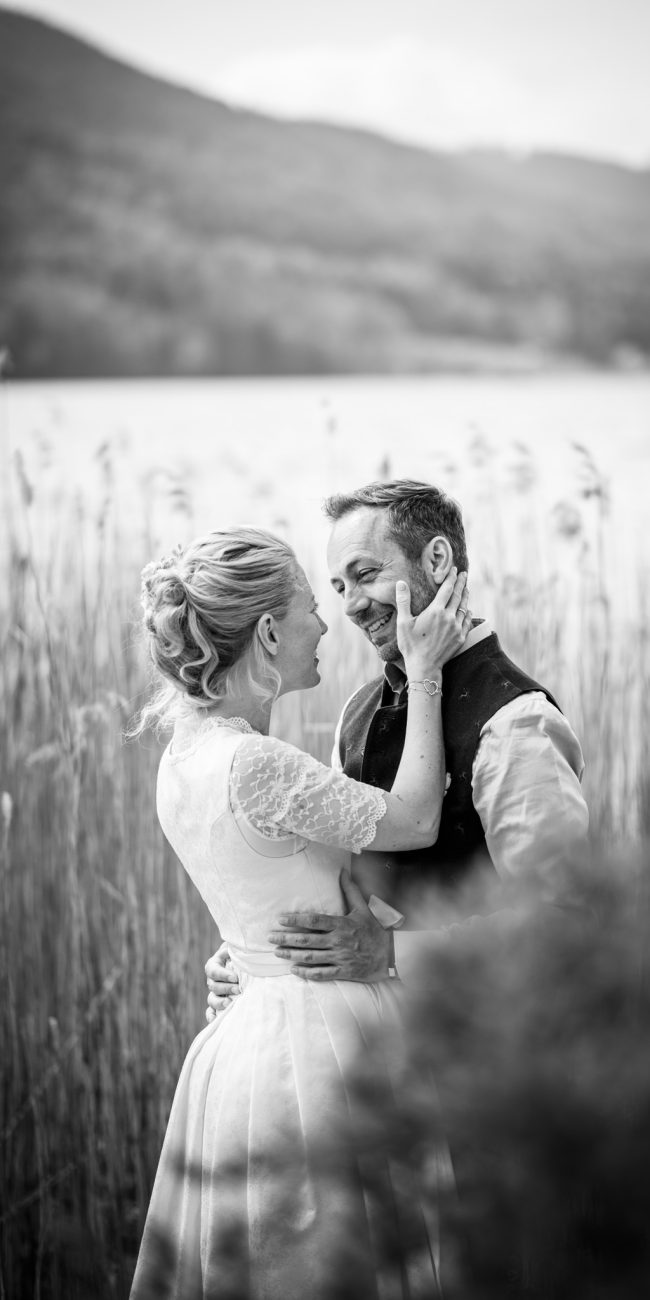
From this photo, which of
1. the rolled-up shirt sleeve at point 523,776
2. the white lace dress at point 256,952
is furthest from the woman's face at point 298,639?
the rolled-up shirt sleeve at point 523,776

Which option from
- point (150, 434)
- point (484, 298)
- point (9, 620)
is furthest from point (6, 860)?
point (484, 298)

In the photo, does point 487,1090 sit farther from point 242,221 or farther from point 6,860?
point 242,221

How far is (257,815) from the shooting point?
1.52 m

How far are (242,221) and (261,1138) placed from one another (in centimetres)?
571

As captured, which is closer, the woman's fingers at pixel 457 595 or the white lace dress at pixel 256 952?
the white lace dress at pixel 256 952

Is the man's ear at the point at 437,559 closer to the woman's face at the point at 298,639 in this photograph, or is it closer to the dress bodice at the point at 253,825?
the woman's face at the point at 298,639

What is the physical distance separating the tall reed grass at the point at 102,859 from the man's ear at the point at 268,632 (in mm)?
791

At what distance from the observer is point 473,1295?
1.53ft

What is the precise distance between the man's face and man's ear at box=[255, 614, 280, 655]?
12 centimetres

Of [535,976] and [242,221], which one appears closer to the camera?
[535,976]

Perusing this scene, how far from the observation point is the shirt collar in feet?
5.53

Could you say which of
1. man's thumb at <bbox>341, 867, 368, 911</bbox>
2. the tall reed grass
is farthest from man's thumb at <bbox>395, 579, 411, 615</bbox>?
the tall reed grass

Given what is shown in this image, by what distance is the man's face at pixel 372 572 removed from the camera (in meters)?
1.67

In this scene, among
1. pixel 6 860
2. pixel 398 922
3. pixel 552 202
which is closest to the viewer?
pixel 398 922
